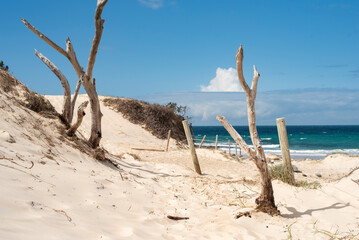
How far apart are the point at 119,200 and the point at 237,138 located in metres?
2.23

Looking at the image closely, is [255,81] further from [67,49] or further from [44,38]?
[44,38]

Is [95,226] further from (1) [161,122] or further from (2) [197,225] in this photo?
(1) [161,122]

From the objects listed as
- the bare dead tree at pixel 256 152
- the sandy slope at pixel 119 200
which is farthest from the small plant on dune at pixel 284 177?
the bare dead tree at pixel 256 152

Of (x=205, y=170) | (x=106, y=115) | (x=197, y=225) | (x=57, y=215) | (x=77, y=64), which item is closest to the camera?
(x=57, y=215)

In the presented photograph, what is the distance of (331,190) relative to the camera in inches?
255

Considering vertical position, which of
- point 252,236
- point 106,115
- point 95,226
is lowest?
point 252,236

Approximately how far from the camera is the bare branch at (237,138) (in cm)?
497

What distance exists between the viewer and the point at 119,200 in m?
4.85

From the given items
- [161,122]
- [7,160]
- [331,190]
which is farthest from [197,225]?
[161,122]

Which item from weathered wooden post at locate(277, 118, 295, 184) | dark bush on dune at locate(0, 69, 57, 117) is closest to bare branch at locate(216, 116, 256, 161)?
weathered wooden post at locate(277, 118, 295, 184)

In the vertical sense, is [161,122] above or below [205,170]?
above

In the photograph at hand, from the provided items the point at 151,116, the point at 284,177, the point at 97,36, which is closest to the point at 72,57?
the point at 97,36

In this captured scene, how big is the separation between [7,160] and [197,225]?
9.73 ft

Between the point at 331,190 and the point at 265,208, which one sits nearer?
the point at 265,208
